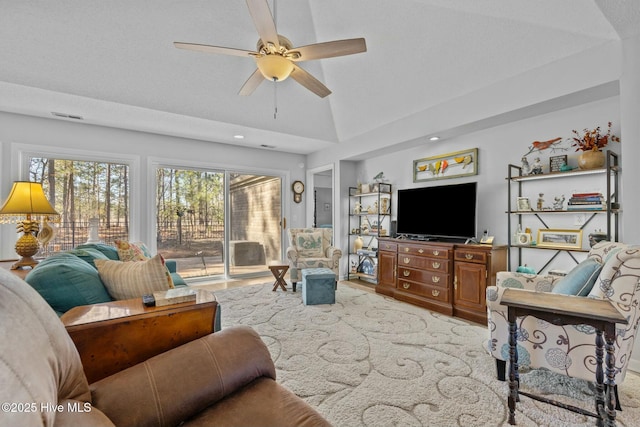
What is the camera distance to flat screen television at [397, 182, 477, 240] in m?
3.60

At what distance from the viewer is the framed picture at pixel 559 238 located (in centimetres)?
290

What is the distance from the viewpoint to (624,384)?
2.06 metres

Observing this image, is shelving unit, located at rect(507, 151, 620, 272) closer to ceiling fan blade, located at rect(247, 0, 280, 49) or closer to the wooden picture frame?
the wooden picture frame

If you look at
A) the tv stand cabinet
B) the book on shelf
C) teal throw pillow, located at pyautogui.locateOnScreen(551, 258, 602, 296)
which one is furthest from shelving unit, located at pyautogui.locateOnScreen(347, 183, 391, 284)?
teal throw pillow, located at pyautogui.locateOnScreen(551, 258, 602, 296)

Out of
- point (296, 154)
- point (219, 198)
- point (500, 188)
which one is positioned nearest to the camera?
point (500, 188)

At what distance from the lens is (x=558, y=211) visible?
9.54 ft

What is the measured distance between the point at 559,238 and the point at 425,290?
1.52m

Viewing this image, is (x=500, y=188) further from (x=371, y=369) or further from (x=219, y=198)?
(x=219, y=198)

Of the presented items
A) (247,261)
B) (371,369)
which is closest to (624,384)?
(371,369)

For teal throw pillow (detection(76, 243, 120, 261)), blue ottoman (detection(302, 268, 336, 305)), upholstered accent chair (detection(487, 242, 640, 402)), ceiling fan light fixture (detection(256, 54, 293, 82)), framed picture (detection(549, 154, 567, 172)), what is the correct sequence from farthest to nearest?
blue ottoman (detection(302, 268, 336, 305)) < framed picture (detection(549, 154, 567, 172)) < teal throw pillow (detection(76, 243, 120, 261)) < ceiling fan light fixture (detection(256, 54, 293, 82)) < upholstered accent chair (detection(487, 242, 640, 402))

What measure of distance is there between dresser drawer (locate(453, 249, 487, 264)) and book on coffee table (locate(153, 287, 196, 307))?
2.93m

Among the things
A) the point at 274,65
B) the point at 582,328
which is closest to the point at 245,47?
the point at 274,65

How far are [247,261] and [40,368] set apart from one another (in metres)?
5.10

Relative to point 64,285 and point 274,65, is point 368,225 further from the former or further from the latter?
point 64,285
